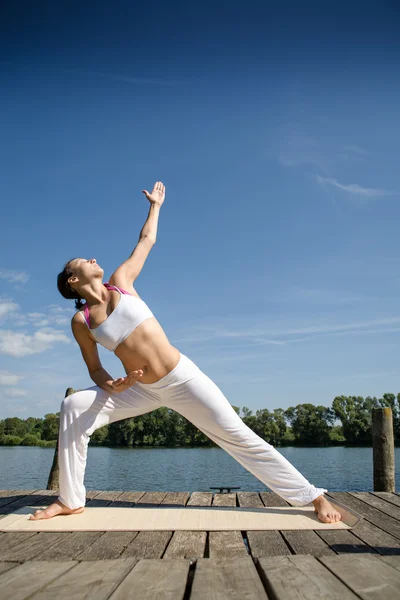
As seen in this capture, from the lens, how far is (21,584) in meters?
1.73

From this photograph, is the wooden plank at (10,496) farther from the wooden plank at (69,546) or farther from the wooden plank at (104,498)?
the wooden plank at (69,546)

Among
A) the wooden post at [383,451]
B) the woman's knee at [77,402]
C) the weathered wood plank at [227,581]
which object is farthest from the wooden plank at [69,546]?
the wooden post at [383,451]

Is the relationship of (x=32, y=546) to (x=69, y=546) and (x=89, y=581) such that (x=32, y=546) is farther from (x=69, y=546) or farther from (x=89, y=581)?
(x=89, y=581)

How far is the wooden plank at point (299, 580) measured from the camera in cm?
151

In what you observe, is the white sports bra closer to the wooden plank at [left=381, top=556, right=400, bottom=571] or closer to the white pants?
the white pants

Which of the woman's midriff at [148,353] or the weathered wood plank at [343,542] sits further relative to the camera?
the woman's midriff at [148,353]

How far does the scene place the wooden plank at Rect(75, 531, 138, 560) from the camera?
2.65m

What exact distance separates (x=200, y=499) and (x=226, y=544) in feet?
5.66

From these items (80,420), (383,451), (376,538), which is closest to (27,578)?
(80,420)

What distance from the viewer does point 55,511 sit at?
11.7ft

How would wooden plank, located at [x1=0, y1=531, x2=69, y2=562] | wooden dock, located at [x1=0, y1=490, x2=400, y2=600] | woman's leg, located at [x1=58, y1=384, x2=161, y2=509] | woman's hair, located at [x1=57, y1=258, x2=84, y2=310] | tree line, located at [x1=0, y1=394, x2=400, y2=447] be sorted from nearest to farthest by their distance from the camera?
wooden dock, located at [x1=0, y1=490, x2=400, y2=600], wooden plank, located at [x1=0, y1=531, x2=69, y2=562], woman's leg, located at [x1=58, y1=384, x2=161, y2=509], woman's hair, located at [x1=57, y1=258, x2=84, y2=310], tree line, located at [x1=0, y1=394, x2=400, y2=447]

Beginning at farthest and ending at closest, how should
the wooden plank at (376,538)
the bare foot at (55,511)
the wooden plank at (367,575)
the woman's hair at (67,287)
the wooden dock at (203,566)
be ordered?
the woman's hair at (67,287)
the bare foot at (55,511)
the wooden plank at (376,538)
the wooden dock at (203,566)
the wooden plank at (367,575)

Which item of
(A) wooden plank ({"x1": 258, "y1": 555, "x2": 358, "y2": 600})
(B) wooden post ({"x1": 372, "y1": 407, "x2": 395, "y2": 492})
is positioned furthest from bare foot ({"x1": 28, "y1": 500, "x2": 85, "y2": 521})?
(B) wooden post ({"x1": 372, "y1": 407, "x2": 395, "y2": 492})

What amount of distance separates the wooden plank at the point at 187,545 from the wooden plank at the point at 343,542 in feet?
2.51
